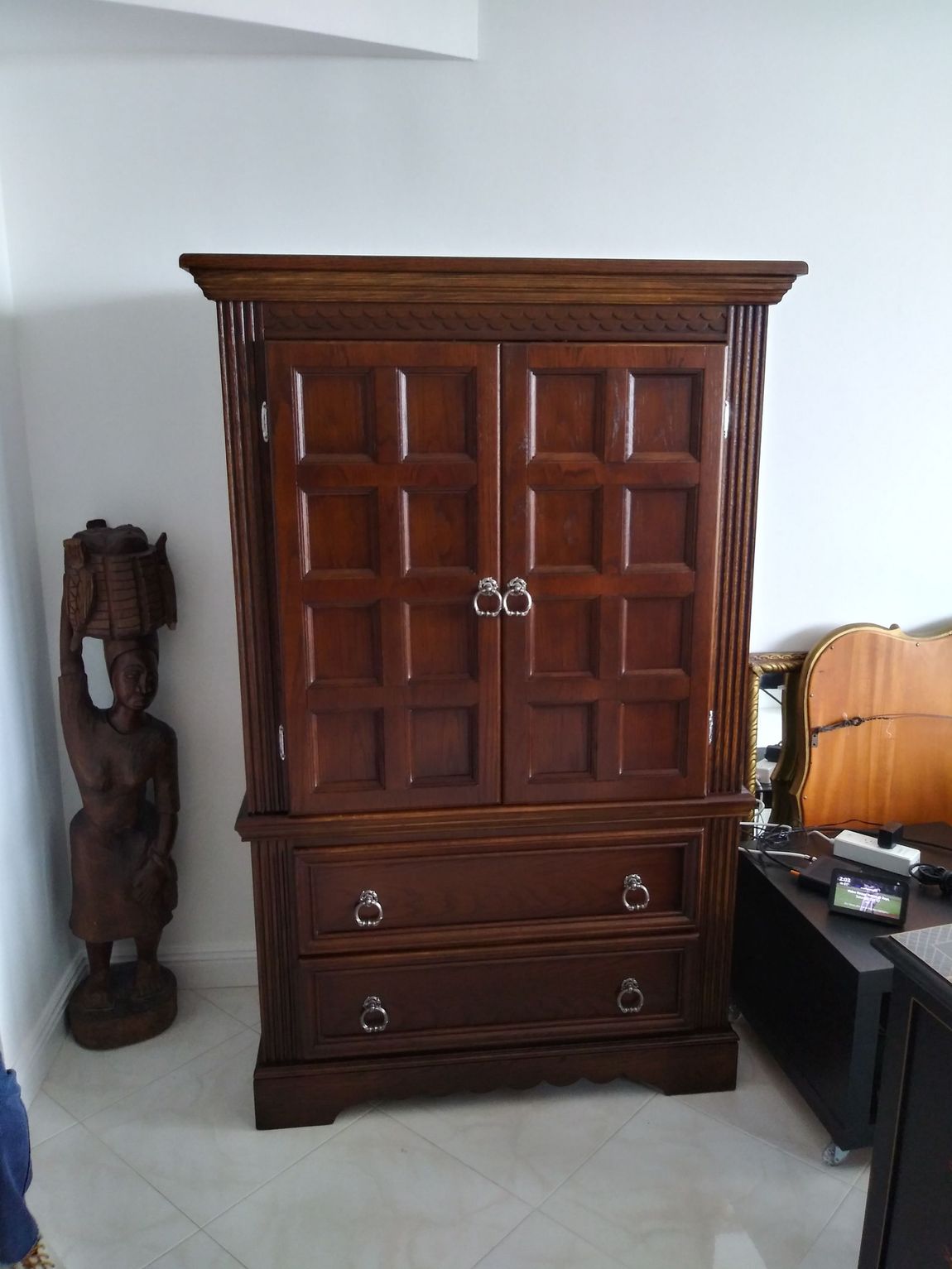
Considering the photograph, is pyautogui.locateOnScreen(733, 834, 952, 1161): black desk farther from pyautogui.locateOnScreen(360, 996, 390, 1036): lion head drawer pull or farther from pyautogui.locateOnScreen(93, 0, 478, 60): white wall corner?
pyautogui.locateOnScreen(93, 0, 478, 60): white wall corner

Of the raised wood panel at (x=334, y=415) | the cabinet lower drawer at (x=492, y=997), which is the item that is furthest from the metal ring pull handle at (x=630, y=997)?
the raised wood panel at (x=334, y=415)

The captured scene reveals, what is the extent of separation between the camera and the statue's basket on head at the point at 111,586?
1976 mm

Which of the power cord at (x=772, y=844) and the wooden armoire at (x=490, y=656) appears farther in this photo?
the power cord at (x=772, y=844)

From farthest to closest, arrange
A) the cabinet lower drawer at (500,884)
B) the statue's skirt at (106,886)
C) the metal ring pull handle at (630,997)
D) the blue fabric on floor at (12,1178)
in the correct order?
1. the statue's skirt at (106,886)
2. the metal ring pull handle at (630,997)
3. the cabinet lower drawer at (500,884)
4. the blue fabric on floor at (12,1178)

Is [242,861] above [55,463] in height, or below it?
below

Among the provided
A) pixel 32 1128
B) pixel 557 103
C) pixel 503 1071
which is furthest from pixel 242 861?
pixel 557 103

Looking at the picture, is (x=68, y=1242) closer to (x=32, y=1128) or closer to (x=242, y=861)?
(x=32, y=1128)

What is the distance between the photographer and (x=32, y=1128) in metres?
1.92

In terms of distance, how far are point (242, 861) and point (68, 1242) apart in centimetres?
89

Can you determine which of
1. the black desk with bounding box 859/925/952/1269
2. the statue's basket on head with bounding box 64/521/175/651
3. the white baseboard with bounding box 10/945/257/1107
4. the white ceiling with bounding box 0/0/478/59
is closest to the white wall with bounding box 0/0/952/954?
the white ceiling with bounding box 0/0/478/59

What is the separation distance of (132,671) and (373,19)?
4.96ft

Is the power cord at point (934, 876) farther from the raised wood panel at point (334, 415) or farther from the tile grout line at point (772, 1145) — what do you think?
the raised wood panel at point (334, 415)

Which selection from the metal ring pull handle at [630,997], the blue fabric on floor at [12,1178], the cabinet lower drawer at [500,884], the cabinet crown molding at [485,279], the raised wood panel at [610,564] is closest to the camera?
the blue fabric on floor at [12,1178]

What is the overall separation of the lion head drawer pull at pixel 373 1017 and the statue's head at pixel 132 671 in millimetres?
849
